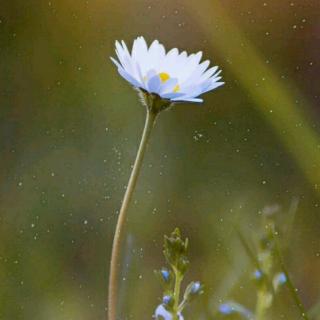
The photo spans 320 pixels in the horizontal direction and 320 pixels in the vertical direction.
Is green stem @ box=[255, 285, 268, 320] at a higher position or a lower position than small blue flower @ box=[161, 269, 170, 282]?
lower

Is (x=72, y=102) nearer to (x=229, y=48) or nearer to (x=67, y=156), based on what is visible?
(x=67, y=156)

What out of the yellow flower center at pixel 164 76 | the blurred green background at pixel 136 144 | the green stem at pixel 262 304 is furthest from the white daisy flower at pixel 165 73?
the blurred green background at pixel 136 144

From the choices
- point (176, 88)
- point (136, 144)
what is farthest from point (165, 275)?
point (136, 144)

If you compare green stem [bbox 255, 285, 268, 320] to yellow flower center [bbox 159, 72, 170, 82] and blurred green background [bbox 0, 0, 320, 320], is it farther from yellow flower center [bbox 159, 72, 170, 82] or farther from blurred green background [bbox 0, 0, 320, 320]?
blurred green background [bbox 0, 0, 320, 320]

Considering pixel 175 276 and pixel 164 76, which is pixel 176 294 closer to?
pixel 175 276

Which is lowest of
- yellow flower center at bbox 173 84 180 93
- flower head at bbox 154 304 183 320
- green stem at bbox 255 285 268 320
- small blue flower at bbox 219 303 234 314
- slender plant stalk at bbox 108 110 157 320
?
green stem at bbox 255 285 268 320

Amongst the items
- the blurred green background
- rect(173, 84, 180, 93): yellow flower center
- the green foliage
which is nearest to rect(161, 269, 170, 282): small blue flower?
the green foliage
